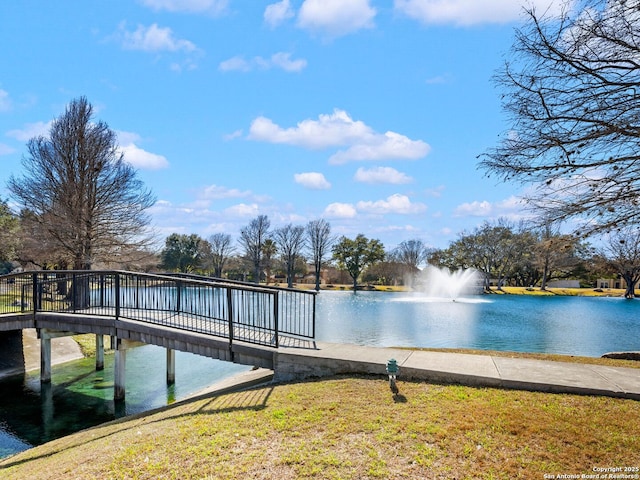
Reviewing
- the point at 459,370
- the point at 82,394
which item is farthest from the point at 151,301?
the point at 459,370

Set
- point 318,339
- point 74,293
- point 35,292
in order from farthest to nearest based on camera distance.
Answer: point 318,339 → point 35,292 → point 74,293

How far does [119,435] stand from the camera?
5770mm

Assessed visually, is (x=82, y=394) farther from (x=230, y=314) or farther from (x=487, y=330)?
(x=487, y=330)

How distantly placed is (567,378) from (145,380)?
436 inches

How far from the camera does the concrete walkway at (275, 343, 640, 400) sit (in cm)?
566

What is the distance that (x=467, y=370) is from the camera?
627cm

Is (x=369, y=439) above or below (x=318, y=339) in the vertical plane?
above

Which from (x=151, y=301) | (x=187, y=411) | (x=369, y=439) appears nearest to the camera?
(x=369, y=439)

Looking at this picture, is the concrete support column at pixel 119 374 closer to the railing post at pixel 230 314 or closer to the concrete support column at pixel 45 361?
the concrete support column at pixel 45 361

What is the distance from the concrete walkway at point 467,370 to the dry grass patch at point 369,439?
248 millimetres

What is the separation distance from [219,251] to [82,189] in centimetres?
4979

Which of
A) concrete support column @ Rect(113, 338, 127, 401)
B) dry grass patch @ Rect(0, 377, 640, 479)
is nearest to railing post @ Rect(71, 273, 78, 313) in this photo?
concrete support column @ Rect(113, 338, 127, 401)

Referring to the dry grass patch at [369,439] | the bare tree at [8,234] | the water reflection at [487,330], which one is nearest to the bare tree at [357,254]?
the water reflection at [487,330]

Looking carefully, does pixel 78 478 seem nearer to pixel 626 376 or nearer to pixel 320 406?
pixel 320 406
